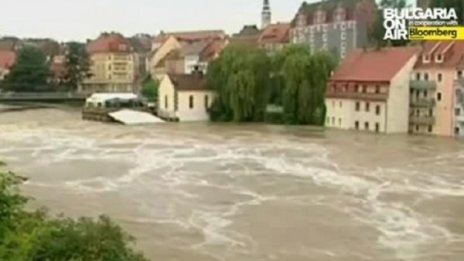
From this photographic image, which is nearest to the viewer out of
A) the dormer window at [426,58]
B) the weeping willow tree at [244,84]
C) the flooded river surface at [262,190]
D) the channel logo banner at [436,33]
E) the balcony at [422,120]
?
the flooded river surface at [262,190]

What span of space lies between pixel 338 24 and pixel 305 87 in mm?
20652

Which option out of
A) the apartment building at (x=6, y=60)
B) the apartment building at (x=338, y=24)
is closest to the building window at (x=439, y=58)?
the apartment building at (x=338, y=24)

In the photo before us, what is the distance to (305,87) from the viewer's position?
4959 cm

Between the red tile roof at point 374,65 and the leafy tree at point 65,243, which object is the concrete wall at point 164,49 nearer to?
the red tile roof at point 374,65

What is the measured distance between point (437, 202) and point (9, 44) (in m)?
112

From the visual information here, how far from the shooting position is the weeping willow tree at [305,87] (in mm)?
49531

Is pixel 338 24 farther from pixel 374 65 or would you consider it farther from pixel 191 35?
pixel 191 35

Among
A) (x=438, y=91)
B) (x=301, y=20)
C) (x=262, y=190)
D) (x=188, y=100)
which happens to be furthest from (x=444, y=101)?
(x=301, y=20)

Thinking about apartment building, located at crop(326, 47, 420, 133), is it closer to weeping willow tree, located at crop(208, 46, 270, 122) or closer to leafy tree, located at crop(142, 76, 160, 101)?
weeping willow tree, located at crop(208, 46, 270, 122)

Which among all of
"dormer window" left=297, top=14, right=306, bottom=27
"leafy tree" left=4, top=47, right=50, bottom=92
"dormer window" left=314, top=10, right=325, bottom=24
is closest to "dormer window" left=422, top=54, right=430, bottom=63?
"dormer window" left=314, top=10, right=325, bottom=24

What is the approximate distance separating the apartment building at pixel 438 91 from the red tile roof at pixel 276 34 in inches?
1280

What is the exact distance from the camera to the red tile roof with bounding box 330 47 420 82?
45.7m

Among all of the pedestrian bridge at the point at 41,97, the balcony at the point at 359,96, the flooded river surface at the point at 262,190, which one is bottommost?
the flooded river surface at the point at 262,190

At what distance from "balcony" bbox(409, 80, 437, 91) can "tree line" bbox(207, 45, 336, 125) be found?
6.40m
